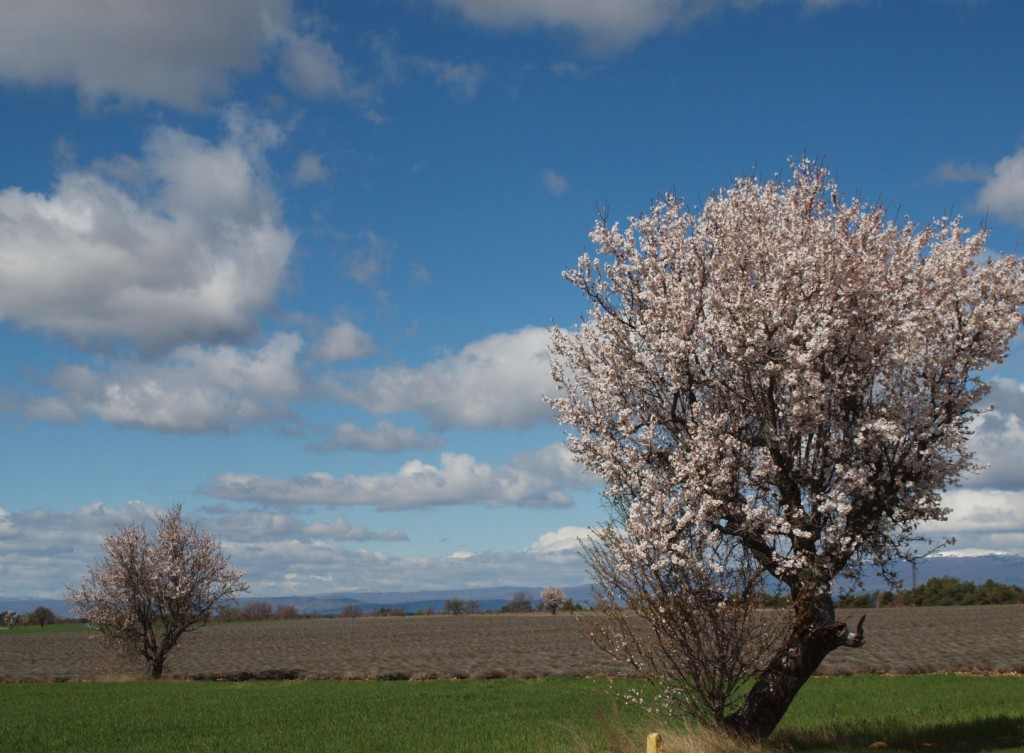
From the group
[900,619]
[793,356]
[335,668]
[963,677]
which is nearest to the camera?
[793,356]

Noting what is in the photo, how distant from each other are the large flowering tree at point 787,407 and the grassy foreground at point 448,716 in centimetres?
365

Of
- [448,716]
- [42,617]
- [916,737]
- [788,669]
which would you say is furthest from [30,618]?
[788,669]

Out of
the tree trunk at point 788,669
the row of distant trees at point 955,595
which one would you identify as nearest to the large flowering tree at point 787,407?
the tree trunk at point 788,669

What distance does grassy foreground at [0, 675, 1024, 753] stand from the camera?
69.5 ft

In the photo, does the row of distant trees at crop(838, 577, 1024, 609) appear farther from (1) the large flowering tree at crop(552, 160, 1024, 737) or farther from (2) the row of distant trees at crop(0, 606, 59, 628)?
(2) the row of distant trees at crop(0, 606, 59, 628)

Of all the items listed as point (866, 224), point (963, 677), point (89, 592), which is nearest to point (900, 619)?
point (963, 677)

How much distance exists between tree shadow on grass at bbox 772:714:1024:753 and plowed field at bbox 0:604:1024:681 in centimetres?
2507

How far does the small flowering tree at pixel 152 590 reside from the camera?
51156mm

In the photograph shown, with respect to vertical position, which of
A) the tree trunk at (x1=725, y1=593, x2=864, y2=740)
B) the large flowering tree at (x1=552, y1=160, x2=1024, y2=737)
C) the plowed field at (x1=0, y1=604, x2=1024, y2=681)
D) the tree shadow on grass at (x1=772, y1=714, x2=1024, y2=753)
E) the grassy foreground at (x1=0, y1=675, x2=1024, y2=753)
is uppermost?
the large flowering tree at (x1=552, y1=160, x2=1024, y2=737)

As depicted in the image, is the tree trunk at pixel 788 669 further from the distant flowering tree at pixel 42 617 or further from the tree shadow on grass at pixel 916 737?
the distant flowering tree at pixel 42 617

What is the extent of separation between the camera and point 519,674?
4900cm

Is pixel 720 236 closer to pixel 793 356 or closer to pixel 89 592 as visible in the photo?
pixel 793 356

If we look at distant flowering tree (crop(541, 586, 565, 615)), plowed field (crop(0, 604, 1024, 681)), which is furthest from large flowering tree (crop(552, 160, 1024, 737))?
distant flowering tree (crop(541, 586, 565, 615))

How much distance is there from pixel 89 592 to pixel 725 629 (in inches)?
1788
